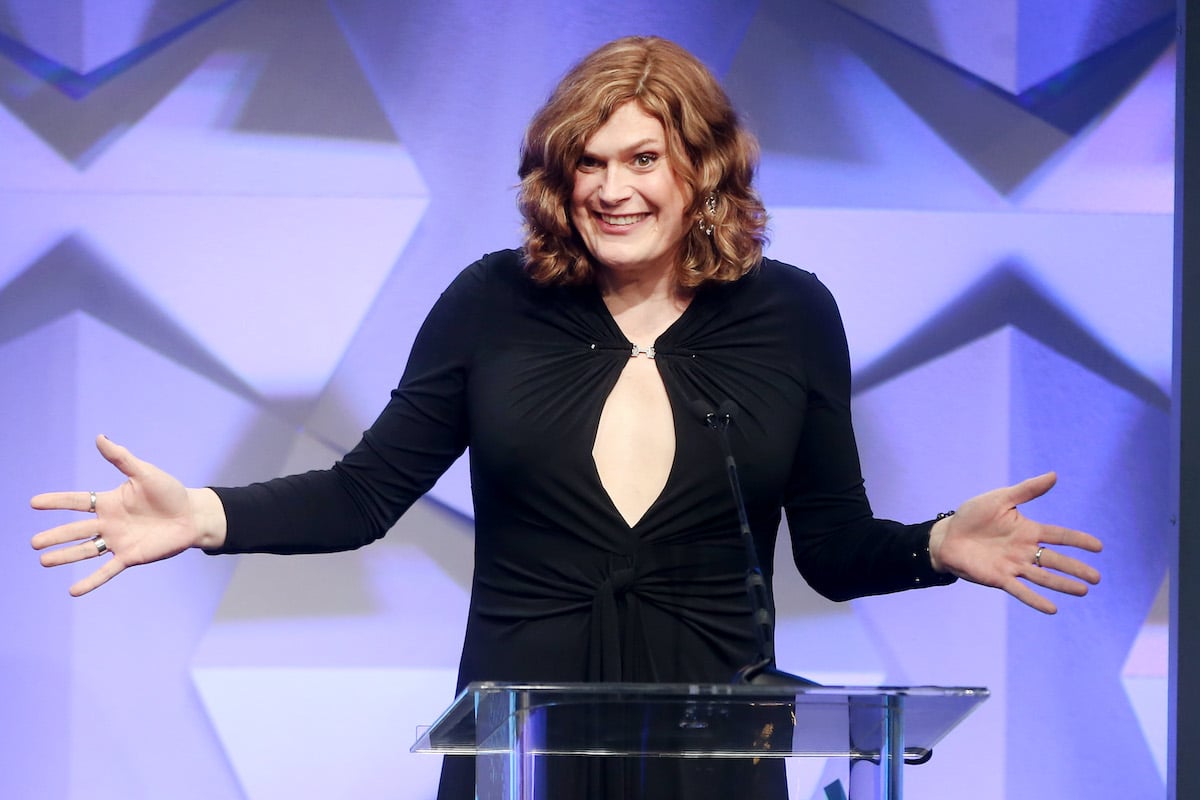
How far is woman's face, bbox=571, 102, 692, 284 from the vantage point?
1.81 m

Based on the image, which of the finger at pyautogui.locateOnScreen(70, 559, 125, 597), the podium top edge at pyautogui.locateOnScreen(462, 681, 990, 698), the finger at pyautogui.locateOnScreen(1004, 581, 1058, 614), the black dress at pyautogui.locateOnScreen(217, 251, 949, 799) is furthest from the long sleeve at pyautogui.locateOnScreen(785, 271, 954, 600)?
the finger at pyautogui.locateOnScreen(70, 559, 125, 597)

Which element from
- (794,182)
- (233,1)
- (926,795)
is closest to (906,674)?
(926,795)

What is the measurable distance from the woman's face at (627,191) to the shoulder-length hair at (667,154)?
0.01 m

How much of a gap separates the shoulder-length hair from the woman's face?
0.01 metres

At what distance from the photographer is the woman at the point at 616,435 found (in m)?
1.71

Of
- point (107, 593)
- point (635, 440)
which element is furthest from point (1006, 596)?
point (107, 593)

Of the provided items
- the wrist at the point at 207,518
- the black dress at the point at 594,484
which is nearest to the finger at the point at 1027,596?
the black dress at the point at 594,484

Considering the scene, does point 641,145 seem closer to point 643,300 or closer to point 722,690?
point 643,300

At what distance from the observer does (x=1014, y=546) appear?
153cm

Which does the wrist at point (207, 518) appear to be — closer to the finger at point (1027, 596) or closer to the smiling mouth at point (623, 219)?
the smiling mouth at point (623, 219)

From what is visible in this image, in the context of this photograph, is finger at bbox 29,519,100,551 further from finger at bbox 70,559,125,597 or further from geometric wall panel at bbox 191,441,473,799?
geometric wall panel at bbox 191,441,473,799

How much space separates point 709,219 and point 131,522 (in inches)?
32.6

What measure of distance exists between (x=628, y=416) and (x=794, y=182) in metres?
1.34

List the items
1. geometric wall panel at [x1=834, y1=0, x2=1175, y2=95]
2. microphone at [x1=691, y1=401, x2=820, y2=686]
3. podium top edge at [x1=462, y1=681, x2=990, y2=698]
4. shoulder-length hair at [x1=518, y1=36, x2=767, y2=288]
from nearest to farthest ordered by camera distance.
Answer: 1. podium top edge at [x1=462, y1=681, x2=990, y2=698]
2. microphone at [x1=691, y1=401, x2=820, y2=686]
3. shoulder-length hair at [x1=518, y1=36, x2=767, y2=288]
4. geometric wall panel at [x1=834, y1=0, x2=1175, y2=95]
